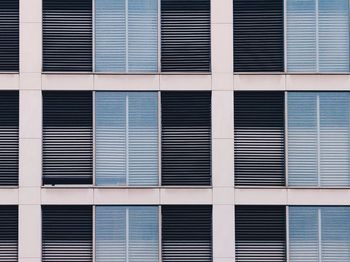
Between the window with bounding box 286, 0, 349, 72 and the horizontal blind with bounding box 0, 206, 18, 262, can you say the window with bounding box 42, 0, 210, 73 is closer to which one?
the window with bounding box 286, 0, 349, 72

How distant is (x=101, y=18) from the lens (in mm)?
28203

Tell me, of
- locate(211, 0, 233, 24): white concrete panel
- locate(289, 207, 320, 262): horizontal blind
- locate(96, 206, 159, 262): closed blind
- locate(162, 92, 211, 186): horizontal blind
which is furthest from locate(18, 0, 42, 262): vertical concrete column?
locate(289, 207, 320, 262): horizontal blind

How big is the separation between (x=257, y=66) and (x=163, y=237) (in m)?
7.82

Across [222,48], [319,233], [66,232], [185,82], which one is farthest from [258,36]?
[66,232]

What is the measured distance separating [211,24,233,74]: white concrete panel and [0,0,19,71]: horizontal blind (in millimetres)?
7954

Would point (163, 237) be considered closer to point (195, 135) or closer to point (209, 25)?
point (195, 135)

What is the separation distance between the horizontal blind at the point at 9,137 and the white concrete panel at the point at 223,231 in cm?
808

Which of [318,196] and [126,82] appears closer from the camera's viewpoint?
[318,196]

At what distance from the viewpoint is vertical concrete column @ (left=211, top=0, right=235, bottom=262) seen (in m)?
27.1

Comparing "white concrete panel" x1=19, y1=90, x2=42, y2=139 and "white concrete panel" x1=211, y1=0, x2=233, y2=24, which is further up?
"white concrete panel" x1=211, y1=0, x2=233, y2=24

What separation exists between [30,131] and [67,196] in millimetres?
2967

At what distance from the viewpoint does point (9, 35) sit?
92.5 ft

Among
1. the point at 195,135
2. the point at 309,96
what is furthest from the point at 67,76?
the point at 309,96

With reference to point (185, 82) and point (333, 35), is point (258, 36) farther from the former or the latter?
point (185, 82)
